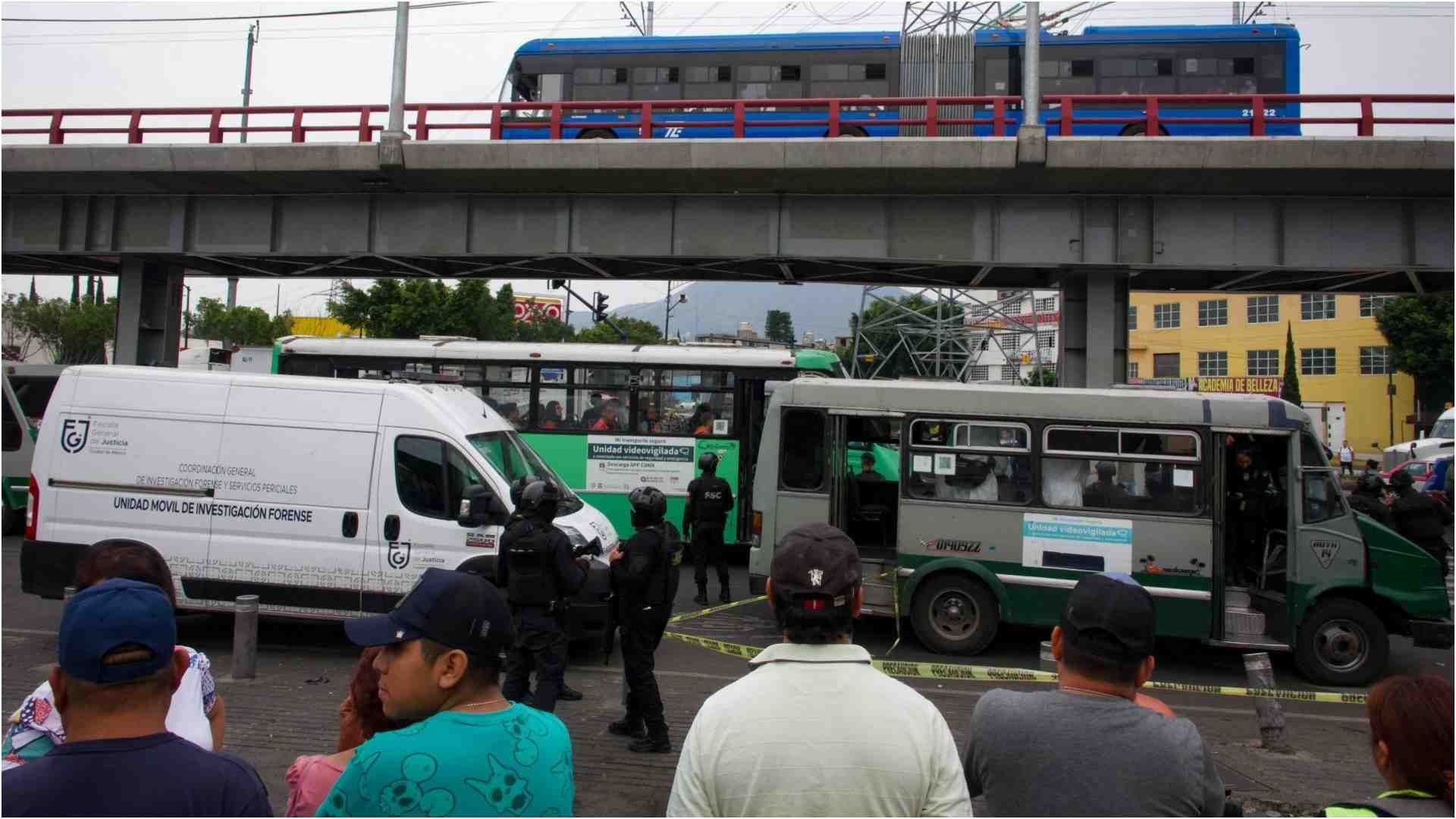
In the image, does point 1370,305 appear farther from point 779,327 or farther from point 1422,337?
point 779,327

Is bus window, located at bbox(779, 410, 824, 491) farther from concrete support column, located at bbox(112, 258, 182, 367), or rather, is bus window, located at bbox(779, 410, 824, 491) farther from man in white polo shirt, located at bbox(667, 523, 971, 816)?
concrete support column, located at bbox(112, 258, 182, 367)

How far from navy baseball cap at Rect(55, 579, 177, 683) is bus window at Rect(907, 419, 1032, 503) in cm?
840

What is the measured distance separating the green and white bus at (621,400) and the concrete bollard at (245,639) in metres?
7.21

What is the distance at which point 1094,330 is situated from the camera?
17281 mm

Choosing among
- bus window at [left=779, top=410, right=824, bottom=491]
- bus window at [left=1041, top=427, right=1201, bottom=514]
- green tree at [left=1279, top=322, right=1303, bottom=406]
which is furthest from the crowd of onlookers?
green tree at [left=1279, top=322, right=1303, bottom=406]

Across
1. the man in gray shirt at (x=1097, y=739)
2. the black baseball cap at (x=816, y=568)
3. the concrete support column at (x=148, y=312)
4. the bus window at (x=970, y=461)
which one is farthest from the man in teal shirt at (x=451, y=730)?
the concrete support column at (x=148, y=312)

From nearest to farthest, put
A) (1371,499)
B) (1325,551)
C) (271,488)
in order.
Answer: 1. (271,488)
2. (1325,551)
3. (1371,499)

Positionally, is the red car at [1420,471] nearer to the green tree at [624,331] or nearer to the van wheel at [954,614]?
the van wheel at [954,614]

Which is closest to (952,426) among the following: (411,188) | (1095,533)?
(1095,533)

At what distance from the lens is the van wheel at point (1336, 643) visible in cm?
893

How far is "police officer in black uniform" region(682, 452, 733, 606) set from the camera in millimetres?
12219

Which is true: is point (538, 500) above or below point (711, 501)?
above

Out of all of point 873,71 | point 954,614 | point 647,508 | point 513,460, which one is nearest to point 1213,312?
point 873,71

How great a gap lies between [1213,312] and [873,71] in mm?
41270
